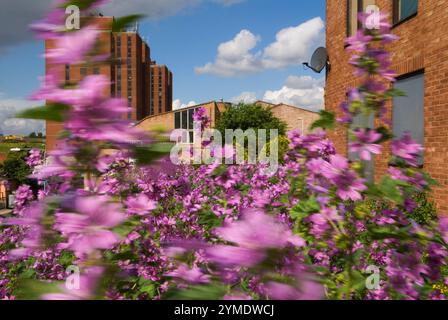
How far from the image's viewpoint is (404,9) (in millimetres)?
7914

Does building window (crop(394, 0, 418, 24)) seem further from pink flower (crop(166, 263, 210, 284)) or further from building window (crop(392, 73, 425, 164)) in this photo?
pink flower (crop(166, 263, 210, 284))

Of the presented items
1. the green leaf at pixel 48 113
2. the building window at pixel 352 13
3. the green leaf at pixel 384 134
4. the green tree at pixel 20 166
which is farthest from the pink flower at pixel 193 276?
the building window at pixel 352 13

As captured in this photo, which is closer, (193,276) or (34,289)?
(34,289)

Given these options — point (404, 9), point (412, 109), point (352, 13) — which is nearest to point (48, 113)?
point (412, 109)

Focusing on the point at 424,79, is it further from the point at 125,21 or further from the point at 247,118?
the point at 247,118

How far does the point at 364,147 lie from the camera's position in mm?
1288

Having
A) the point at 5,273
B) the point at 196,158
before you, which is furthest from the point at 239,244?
the point at 5,273

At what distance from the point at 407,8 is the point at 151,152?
27.6 feet

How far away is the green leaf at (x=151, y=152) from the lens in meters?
0.85

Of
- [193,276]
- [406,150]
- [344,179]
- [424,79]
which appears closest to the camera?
[193,276]

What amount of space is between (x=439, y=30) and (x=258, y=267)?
718cm

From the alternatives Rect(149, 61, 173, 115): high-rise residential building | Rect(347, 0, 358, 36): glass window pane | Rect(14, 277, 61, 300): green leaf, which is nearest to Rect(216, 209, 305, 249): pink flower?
Rect(14, 277, 61, 300): green leaf

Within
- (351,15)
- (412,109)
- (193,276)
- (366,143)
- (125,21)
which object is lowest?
(193,276)
